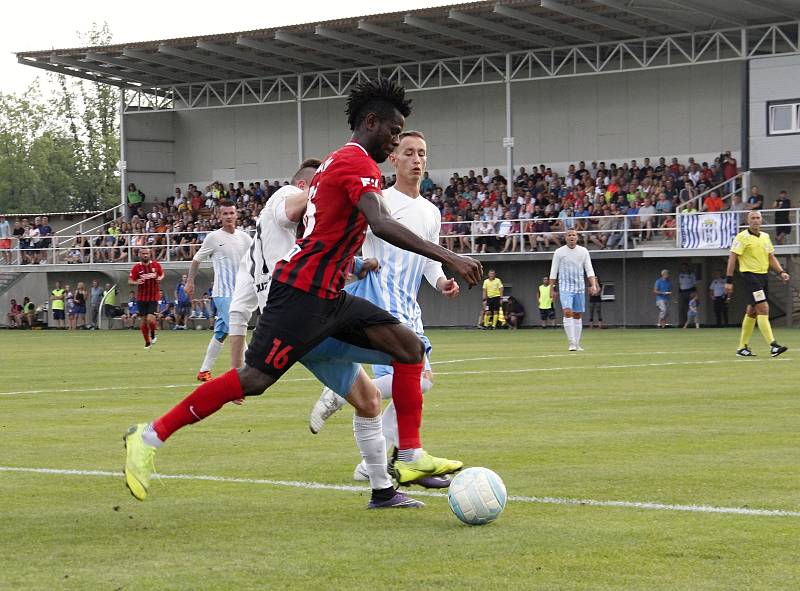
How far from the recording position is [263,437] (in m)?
11.1

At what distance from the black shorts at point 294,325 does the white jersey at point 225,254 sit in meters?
12.2

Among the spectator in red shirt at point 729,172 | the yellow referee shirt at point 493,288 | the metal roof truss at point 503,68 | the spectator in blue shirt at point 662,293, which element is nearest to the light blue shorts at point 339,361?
the spectator in blue shirt at point 662,293

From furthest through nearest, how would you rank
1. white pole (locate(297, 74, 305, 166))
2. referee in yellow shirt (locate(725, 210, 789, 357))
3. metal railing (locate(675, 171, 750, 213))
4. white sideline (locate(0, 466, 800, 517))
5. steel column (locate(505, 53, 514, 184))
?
1. white pole (locate(297, 74, 305, 166))
2. steel column (locate(505, 53, 514, 184))
3. metal railing (locate(675, 171, 750, 213))
4. referee in yellow shirt (locate(725, 210, 789, 357))
5. white sideline (locate(0, 466, 800, 517))

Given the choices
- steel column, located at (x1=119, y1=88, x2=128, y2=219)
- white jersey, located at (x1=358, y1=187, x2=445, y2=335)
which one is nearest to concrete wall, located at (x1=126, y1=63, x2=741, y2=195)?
steel column, located at (x1=119, y1=88, x2=128, y2=219)

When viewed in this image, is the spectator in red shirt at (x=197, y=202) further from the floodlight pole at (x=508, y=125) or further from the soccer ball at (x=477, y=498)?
the soccer ball at (x=477, y=498)

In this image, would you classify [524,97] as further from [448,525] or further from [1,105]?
[1,105]

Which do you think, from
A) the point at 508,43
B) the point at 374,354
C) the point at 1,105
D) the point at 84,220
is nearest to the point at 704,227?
the point at 508,43

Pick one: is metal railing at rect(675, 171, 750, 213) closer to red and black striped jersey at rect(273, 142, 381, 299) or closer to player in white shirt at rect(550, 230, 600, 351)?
player in white shirt at rect(550, 230, 600, 351)

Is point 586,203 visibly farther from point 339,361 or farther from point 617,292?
point 339,361

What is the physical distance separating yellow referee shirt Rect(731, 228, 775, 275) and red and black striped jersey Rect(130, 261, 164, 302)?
12306 mm

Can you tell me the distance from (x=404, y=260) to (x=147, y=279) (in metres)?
19.7

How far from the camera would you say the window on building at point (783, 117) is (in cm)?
4219

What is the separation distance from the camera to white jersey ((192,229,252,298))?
19.5 m

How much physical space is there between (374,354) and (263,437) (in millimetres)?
3839
